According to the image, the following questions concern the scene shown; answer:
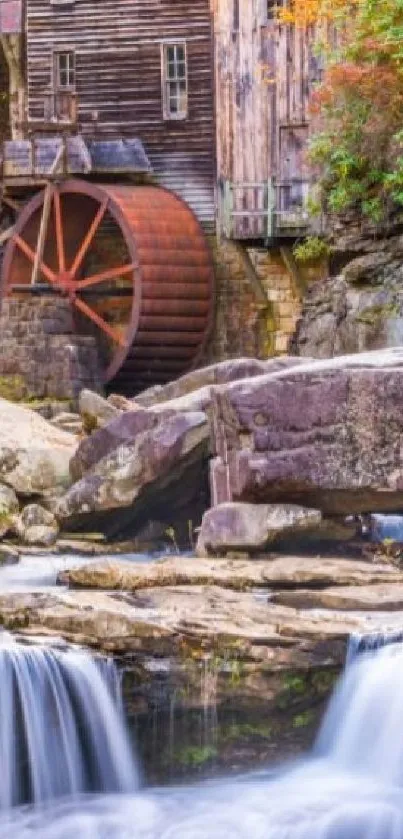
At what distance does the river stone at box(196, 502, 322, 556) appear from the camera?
14422 millimetres

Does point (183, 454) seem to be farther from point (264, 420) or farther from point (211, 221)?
point (211, 221)

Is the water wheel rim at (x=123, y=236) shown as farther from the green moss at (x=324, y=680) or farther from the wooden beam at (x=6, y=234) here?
the green moss at (x=324, y=680)

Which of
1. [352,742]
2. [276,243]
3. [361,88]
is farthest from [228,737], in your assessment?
[276,243]

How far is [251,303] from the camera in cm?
2870

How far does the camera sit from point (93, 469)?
17156 mm

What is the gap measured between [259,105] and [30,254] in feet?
15.0

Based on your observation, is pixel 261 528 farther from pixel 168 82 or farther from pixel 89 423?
pixel 168 82

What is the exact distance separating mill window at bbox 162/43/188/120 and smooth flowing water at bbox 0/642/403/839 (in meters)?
19.0

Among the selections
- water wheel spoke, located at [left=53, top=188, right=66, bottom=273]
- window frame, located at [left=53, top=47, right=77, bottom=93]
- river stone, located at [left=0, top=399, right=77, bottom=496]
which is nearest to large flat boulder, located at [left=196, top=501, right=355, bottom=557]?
river stone, located at [left=0, top=399, right=77, bottom=496]

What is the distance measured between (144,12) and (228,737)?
19.9 metres

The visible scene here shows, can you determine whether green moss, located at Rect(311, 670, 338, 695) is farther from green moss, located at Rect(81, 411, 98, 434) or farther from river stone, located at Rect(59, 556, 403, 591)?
green moss, located at Rect(81, 411, 98, 434)

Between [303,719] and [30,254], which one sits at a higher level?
[30,254]

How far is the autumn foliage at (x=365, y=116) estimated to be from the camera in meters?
21.9

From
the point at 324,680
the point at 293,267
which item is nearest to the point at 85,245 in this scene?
the point at 293,267
